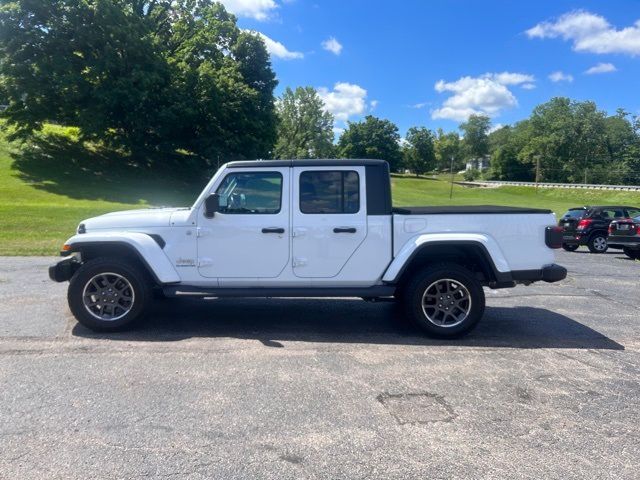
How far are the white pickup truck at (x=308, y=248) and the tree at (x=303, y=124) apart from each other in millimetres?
82809

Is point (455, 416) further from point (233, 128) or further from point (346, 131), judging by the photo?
point (346, 131)

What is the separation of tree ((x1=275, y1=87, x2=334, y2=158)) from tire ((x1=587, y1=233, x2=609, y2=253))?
7317cm

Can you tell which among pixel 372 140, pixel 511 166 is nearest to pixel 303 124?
pixel 372 140

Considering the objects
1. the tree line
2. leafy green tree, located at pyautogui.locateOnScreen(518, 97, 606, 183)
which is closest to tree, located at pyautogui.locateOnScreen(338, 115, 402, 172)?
leafy green tree, located at pyautogui.locateOnScreen(518, 97, 606, 183)

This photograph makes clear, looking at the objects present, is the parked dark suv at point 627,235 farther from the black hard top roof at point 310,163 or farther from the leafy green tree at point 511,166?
the leafy green tree at point 511,166

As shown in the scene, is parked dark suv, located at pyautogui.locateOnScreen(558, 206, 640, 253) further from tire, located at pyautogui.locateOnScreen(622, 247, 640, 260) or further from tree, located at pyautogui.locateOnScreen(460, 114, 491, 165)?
tree, located at pyautogui.locateOnScreen(460, 114, 491, 165)

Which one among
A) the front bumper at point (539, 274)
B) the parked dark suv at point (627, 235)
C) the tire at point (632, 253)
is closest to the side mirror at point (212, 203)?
the front bumper at point (539, 274)

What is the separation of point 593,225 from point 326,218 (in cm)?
1421

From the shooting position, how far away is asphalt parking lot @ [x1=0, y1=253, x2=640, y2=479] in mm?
2922

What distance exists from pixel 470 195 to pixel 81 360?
63.5m

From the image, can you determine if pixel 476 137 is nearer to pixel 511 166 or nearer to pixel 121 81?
pixel 511 166

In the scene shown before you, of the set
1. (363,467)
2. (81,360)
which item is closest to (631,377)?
(363,467)

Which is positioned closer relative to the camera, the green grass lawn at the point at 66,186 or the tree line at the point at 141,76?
the green grass lawn at the point at 66,186

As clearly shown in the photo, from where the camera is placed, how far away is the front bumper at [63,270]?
535 cm
